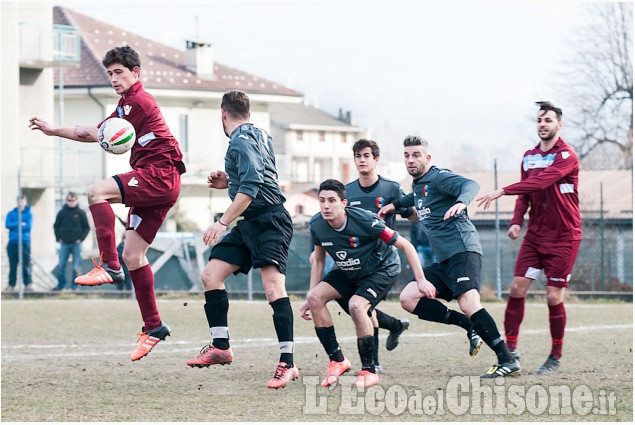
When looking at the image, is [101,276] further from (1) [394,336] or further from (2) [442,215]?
(1) [394,336]

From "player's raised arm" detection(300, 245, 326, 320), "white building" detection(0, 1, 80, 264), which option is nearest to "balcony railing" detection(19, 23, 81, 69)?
"white building" detection(0, 1, 80, 264)

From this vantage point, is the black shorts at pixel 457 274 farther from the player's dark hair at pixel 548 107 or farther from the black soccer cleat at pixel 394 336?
the player's dark hair at pixel 548 107

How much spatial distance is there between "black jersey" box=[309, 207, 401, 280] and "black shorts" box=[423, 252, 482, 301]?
515mm

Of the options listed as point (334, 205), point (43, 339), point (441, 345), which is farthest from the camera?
point (43, 339)

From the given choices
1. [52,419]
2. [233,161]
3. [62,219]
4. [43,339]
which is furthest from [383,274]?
[62,219]

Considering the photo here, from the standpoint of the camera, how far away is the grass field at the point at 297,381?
822 cm

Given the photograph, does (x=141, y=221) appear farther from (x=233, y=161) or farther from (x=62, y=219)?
(x=62, y=219)

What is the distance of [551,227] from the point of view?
401 inches

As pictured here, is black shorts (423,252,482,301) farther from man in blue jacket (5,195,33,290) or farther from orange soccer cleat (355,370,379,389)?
man in blue jacket (5,195,33,290)

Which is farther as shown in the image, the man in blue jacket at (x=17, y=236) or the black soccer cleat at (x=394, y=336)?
the man in blue jacket at (x=17, y=236)

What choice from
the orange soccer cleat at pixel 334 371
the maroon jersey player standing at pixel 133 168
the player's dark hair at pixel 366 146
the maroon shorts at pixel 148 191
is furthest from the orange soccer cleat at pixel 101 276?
the player's dark hair at pixel 366 146

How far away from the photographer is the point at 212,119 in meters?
38.6

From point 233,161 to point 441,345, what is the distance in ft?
17.9

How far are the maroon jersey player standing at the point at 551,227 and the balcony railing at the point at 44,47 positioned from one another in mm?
20546
